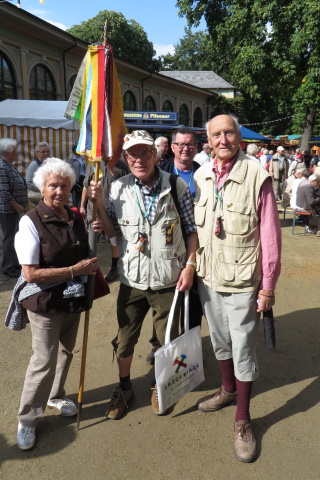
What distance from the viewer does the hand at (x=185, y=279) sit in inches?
100

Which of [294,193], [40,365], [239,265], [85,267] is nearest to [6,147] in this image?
[85,267]

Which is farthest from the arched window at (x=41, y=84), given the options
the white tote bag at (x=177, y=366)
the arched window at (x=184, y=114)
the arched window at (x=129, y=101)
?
the white tote bag at (x=177, y=366)

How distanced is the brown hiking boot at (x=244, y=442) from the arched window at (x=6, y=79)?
16.0 m

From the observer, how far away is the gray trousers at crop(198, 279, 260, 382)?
7.91 feet

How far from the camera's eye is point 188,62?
5750cm

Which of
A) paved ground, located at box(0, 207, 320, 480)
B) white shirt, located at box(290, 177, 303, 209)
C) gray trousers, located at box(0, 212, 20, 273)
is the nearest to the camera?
paved ground, located at box(0, 207, 320, 480)

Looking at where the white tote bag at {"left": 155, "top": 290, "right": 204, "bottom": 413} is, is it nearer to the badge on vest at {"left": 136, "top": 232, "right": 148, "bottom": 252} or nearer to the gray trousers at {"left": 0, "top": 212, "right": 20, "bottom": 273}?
the badge on vest at {"left": 136, "top": 232, "right": 148, "bottom": 252}

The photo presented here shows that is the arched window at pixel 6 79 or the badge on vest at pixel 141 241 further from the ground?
the arched window at pixel 6 79

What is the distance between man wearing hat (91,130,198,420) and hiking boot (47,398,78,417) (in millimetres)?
645

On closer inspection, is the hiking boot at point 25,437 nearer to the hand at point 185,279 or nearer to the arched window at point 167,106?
the hand at point 185,279

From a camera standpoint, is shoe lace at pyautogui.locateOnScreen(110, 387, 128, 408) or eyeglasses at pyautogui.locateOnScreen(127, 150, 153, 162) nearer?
eyeglasses at pyautogui.locateOnScreen(127, 150, 153, 162)

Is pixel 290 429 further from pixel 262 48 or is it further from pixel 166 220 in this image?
pixel 262 48

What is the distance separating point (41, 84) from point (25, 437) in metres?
18.6

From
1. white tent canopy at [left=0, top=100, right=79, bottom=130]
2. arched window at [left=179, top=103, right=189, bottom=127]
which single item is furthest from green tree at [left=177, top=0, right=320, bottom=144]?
arched window at [left=179, top=103, right=189, bottom=127]
